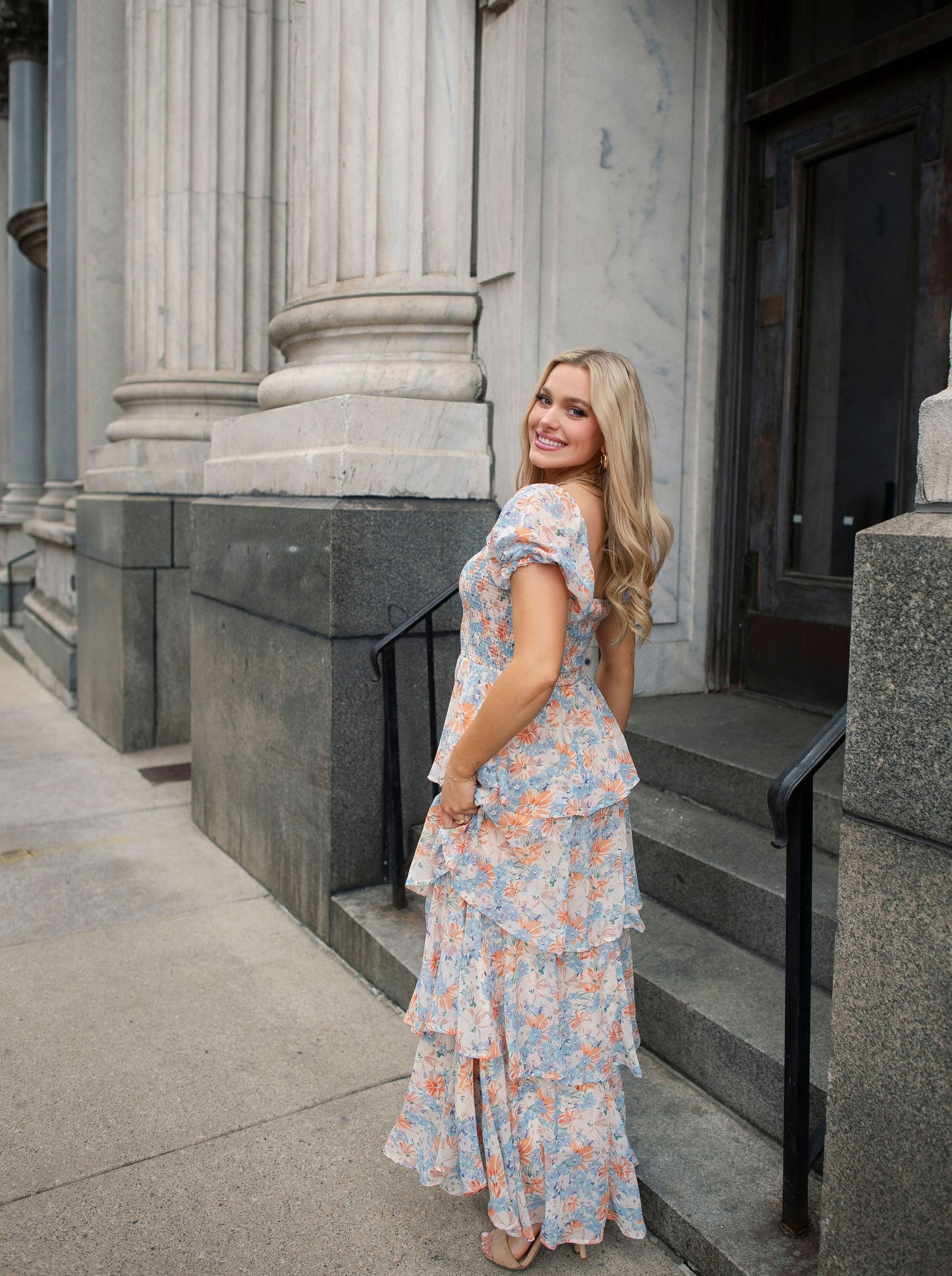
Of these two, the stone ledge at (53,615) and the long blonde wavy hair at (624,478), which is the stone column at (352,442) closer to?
the long blonde wavy hair at (624,478)

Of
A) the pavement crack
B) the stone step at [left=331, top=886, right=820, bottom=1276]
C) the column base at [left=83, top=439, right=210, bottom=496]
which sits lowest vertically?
the pavement crack

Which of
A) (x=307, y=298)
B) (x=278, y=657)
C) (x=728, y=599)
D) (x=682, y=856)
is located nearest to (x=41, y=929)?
(x=278, y=657)

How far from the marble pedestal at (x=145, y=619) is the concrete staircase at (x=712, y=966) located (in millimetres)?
3414

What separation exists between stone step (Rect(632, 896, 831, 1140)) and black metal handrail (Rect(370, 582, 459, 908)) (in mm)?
984

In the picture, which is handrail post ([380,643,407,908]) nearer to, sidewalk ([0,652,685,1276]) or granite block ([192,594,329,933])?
granite block ([192,594,329,933])

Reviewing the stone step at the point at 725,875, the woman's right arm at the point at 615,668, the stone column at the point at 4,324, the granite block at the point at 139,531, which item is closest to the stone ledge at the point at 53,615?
the granite block at the point at 139,531

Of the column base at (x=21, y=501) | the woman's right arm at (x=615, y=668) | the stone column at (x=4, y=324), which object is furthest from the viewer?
the stone column at (x=4, y=324)

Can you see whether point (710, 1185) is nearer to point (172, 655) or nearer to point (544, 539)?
point (544, 539)

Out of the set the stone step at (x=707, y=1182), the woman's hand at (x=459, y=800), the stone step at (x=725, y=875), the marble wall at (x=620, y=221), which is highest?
the marble wall at (x=620, y=221)

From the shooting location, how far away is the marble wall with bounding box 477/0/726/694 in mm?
4152

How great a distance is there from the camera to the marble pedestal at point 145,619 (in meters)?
6.94

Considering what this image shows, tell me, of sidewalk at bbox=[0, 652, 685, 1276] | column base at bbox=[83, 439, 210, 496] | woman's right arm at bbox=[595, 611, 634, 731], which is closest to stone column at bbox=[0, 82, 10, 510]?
column base at bbox=[83, 439, 210, 496]

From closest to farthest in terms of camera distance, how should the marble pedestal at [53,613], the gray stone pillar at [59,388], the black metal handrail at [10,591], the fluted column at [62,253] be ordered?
the marble pedestal at [53,613] → the gray stone pillar at [59,388] → the fluted column at [62,253] → the black metal handrail at [10,591]

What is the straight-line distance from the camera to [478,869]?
7.68ft
